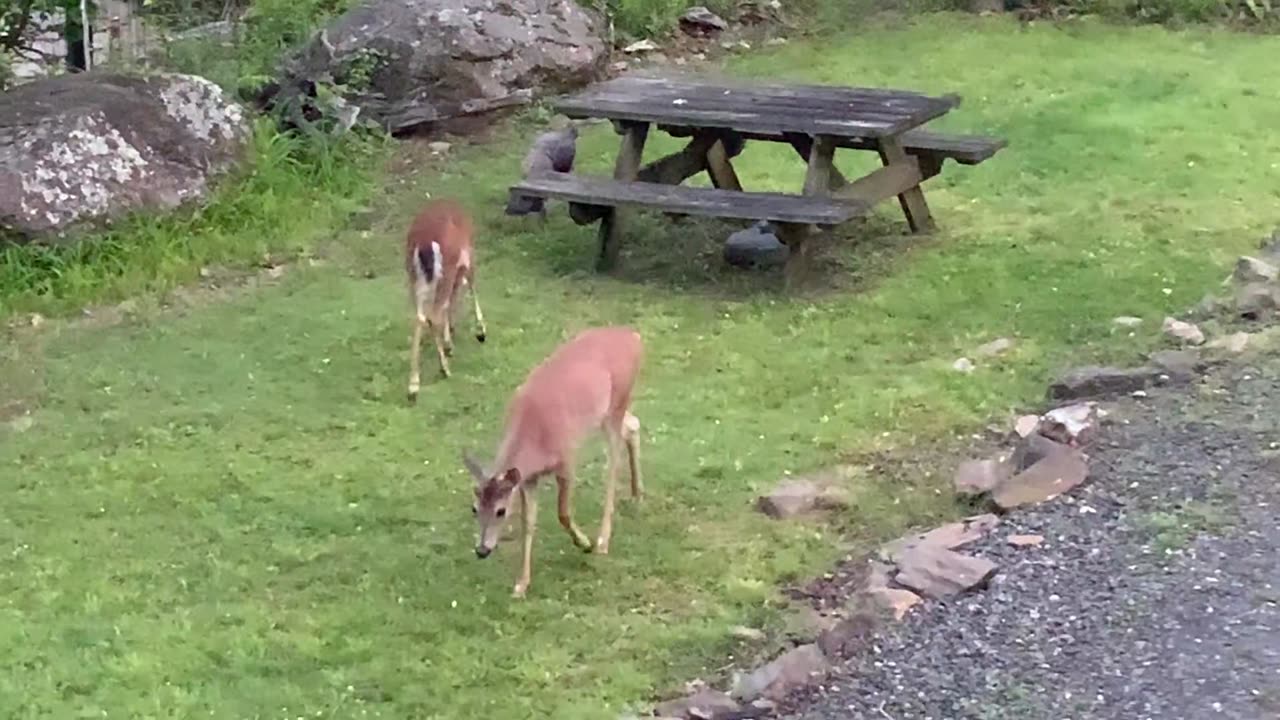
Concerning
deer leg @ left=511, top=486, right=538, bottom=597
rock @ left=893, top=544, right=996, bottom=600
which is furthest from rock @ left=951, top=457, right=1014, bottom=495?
deer leg @ left=511, top=486, right=538, bottom=597

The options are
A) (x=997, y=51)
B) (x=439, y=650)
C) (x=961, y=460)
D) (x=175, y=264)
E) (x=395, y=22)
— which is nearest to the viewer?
(x=439, y=650)

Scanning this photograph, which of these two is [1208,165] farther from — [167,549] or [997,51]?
[167,549]

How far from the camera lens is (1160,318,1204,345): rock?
720 cm

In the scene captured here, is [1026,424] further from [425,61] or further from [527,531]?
[425,61]

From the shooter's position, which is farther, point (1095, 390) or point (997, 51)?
point (997, 51)

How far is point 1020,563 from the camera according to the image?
17.0 feet

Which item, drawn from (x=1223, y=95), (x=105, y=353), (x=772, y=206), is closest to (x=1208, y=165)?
(x=1223, y=95)

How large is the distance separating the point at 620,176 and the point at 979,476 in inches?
147

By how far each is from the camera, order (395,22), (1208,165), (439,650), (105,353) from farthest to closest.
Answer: (395,22) → (1208,165) → (105,353) → (439,650)

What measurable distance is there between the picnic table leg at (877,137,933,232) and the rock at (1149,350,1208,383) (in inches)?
94.3

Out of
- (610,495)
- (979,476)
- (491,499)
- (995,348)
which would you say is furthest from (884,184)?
(491,499)

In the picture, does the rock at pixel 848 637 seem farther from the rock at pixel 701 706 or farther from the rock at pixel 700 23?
the rock at pixel 700 23

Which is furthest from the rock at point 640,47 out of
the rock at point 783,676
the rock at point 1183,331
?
the rock at point 783,676

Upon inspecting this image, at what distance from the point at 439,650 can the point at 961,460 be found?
216cm
